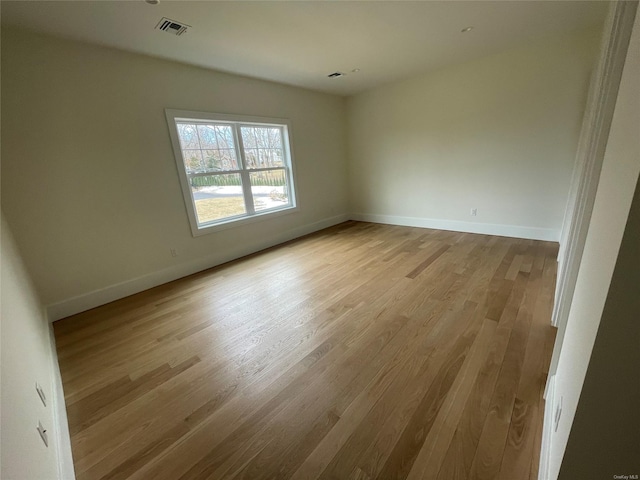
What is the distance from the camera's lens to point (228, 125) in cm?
367

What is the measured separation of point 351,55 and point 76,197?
341 cm

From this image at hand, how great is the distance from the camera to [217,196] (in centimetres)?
371

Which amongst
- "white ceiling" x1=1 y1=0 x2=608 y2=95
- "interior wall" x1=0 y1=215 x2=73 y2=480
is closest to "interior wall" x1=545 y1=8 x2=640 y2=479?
"interior wall" x1=0 y1=215 x2=73 y2=480

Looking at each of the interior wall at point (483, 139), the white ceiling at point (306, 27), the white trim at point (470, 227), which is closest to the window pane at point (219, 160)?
the white ceiling at point (306, 27)

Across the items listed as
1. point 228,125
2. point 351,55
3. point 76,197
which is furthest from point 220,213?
point 351,55

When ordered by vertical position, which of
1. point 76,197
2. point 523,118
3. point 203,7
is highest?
point 203,7

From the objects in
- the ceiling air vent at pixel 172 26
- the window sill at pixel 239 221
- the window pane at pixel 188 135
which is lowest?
the window sill at pixel 239 221

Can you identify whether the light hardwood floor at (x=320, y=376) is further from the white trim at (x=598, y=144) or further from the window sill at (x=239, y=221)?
the window sill at (x=239, y=221)

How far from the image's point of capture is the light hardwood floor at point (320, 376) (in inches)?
46.5

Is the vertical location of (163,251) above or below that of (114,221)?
below

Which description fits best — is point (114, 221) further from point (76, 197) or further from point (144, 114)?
point (144, 114)

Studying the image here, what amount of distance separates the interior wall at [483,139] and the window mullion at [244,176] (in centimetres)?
251

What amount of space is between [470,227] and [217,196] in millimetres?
4080

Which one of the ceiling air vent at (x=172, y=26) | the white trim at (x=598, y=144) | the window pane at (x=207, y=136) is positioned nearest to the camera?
the white trim at (x=598, y=144)
